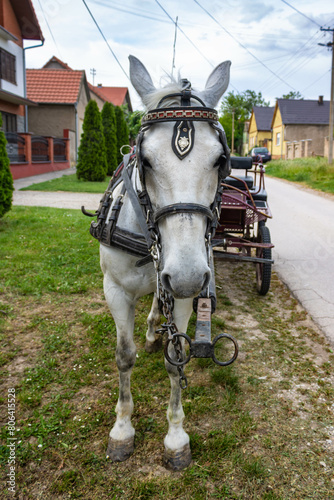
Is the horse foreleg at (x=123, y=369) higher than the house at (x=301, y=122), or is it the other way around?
the house at (x=301, y=122)

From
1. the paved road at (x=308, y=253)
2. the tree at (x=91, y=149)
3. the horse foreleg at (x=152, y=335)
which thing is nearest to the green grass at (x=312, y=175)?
the paved road at (x=308, y=253)

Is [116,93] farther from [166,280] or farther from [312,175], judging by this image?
[166,280]

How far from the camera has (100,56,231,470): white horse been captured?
152cm

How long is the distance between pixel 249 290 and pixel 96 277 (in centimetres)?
208

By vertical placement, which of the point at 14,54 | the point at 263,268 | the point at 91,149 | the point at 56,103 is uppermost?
the point at 14,54

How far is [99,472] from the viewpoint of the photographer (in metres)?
2.18

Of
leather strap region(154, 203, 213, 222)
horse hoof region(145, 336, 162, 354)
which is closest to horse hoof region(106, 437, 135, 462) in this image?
horse hoof region(145, 336, 162, 354)

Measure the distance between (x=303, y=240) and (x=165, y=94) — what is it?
20.4 feet

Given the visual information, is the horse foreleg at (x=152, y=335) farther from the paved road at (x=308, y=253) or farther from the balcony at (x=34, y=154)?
the balcony at (x=34, y=154)

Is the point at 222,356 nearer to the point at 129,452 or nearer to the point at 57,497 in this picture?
the point at 129,452

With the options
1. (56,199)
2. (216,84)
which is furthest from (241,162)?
(56,199)

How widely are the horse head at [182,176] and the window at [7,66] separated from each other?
18.9 metres

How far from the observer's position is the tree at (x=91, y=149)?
680 inches

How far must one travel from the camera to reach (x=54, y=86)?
24531 mm
